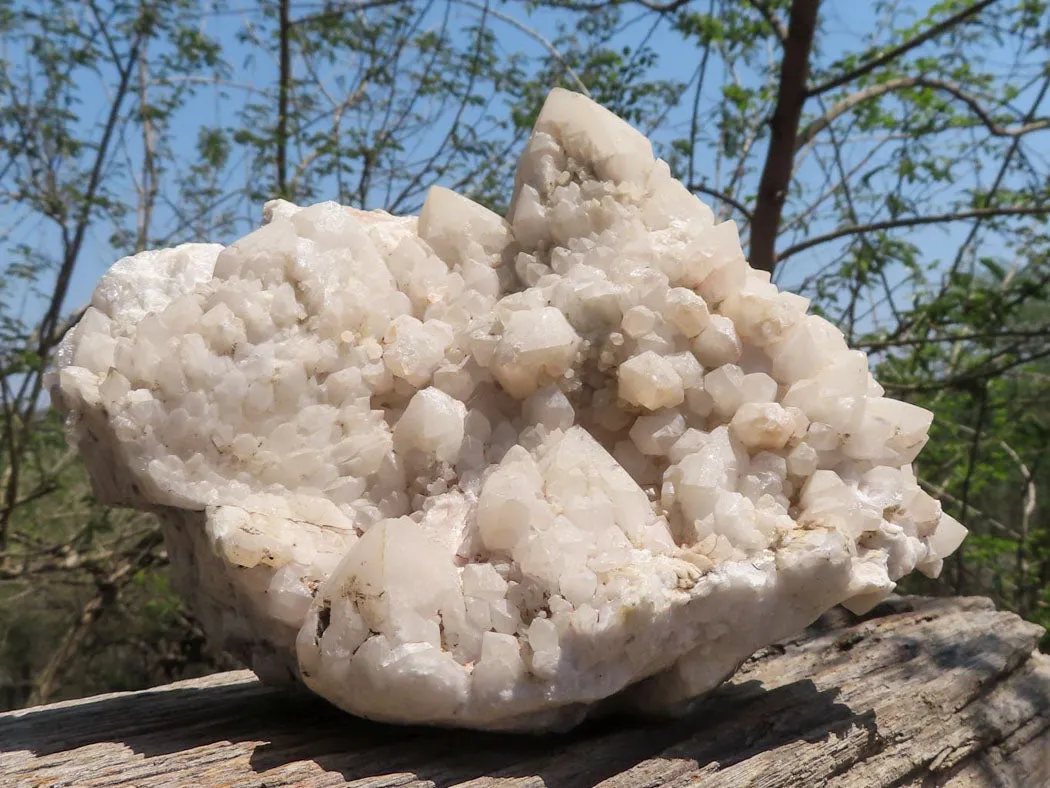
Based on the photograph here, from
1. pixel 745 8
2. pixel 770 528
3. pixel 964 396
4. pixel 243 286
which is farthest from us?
pixel 964 396

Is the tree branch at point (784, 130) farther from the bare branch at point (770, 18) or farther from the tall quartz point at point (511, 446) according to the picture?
the tall quartz point at point (511, 446)

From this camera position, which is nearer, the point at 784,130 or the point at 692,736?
the point at 692,736

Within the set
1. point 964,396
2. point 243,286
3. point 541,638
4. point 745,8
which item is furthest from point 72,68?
point 964,396

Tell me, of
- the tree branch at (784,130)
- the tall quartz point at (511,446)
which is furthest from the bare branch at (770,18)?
the tall quartz point at (511,446)

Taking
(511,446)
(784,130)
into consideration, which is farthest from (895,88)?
(511,446)

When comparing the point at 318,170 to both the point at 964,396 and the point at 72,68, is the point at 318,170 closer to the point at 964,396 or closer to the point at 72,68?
the point at 72,68

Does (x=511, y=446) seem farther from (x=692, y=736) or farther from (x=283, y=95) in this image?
(x=283, y=95)
